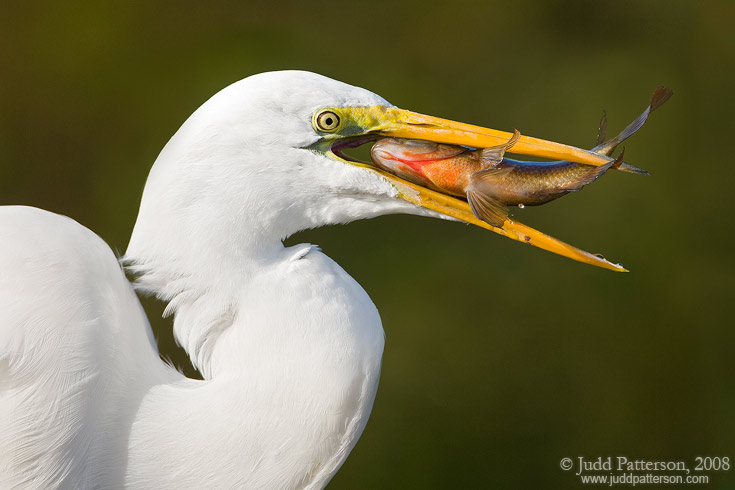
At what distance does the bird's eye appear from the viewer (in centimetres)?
98

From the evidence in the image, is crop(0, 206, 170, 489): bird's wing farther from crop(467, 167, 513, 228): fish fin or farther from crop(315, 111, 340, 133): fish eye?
crop(467, 167, 513, 228): fish fin

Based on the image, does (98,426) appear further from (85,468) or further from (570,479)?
(570,479)

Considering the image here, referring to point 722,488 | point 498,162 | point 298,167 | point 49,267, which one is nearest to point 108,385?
point 49,267

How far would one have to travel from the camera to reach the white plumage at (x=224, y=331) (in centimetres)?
96

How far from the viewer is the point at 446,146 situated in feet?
3.38

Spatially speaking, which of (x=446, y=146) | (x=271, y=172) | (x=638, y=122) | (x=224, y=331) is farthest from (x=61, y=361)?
(x=638, y=122)

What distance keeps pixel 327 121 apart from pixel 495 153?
22 cm

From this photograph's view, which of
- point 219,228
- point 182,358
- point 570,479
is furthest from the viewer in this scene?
point 570,479

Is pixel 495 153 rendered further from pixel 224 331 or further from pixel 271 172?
pixel 224 331

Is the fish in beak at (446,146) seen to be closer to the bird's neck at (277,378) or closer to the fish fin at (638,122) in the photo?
the fish fin at (638,122)

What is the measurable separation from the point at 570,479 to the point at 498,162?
7.32 ft

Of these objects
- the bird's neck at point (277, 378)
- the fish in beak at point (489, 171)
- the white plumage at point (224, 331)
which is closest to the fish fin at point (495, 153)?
the fish in beak at point (489, 171)

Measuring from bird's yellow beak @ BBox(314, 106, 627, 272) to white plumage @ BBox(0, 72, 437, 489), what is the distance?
0.9 inches

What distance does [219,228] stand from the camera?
3.14ft
